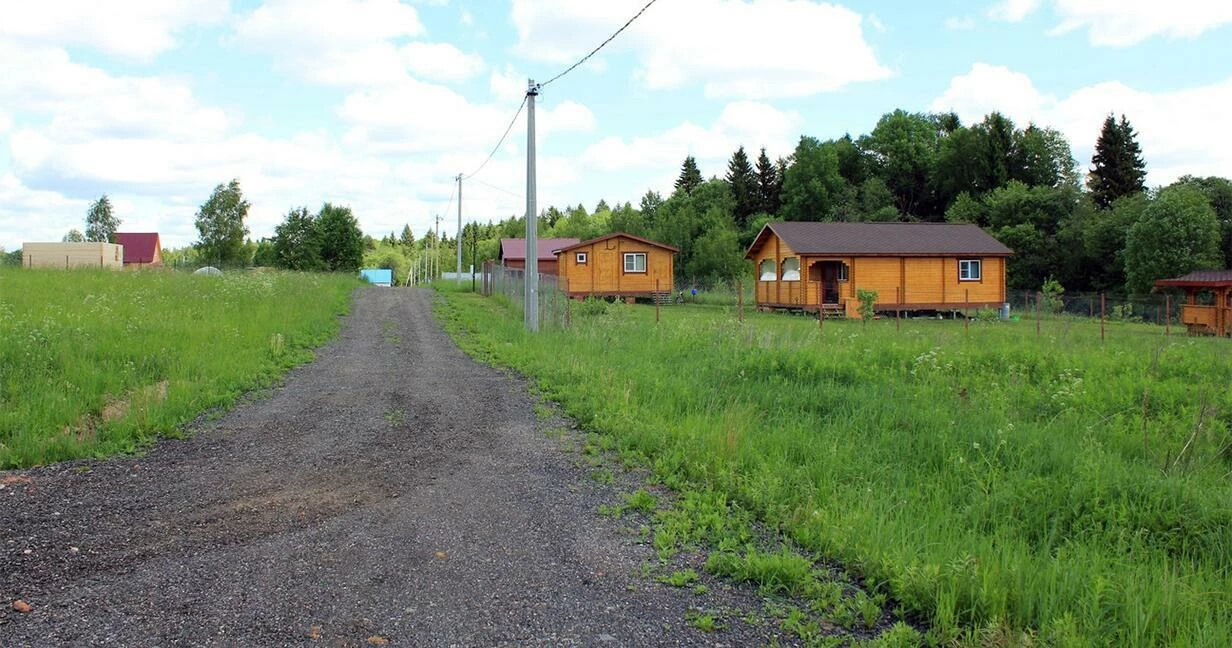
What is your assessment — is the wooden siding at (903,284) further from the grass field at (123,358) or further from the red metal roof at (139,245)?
the red metal roof at (139,245)

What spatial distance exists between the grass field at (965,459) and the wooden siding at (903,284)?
60.6ft

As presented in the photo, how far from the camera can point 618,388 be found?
9812mm

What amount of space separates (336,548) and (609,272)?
3501 centimetres

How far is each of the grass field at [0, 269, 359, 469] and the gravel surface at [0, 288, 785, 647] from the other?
23.1 inches

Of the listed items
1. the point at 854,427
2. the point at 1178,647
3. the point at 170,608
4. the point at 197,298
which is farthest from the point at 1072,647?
the point at 197,298

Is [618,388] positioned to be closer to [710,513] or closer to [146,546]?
[710,513]

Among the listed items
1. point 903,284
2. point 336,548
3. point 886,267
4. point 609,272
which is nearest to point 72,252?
point 609,272

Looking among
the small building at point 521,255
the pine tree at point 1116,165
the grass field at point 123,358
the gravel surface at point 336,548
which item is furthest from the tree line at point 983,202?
the gravel surface at point 336,548

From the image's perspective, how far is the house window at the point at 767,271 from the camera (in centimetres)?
3606

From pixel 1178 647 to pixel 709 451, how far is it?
12.2ft

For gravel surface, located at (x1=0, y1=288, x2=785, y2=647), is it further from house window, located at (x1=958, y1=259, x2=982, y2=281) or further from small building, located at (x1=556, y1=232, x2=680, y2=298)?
small building, located at (x1=556, y1=232, x2=680, y2=298)

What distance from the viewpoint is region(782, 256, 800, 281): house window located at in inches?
1323

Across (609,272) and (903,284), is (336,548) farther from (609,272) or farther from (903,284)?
(609,272)

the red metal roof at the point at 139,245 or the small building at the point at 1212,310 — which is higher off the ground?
the red metal roof at the point at 139,245
